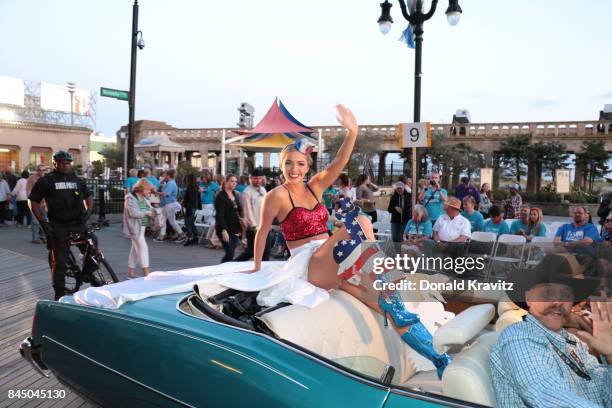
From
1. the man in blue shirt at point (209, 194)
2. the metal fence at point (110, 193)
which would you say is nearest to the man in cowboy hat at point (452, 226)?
the man in blue shirt at point (209, 194)

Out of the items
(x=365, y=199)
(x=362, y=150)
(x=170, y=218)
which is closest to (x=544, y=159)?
(x=362, y=150)

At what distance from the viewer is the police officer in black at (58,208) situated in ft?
17.9

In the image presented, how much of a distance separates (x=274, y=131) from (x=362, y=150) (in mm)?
23178

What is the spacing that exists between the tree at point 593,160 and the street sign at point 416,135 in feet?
98.4

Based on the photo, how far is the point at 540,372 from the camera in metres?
1.86

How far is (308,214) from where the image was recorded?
143 inches

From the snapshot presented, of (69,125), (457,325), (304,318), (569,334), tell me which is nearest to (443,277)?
(457,325)

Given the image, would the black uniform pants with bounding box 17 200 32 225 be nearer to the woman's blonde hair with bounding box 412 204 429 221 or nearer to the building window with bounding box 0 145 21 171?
the woman's blonde hair with bounding box 412 204 429 221

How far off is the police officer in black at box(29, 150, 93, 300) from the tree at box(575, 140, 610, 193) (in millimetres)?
34824

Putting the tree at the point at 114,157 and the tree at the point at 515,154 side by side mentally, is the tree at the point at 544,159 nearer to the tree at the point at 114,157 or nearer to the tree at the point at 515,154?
the tree at the point at 515,154

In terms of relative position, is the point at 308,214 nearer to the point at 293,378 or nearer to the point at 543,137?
the point at 293,378

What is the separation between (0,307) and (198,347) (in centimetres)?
467

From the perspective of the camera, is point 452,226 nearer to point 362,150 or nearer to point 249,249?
point 249,249

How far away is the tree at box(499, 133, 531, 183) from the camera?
36594 millimetres
